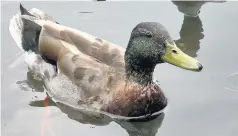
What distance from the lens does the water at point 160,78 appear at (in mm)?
7473

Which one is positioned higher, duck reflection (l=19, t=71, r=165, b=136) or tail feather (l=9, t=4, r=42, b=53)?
tail feather (l=9, t=4, r=42, b=53)

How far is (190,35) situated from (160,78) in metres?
1.39

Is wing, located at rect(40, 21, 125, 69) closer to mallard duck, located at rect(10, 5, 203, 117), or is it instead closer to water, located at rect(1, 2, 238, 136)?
mallard duck, located at rect(10, 5, 203, 117)

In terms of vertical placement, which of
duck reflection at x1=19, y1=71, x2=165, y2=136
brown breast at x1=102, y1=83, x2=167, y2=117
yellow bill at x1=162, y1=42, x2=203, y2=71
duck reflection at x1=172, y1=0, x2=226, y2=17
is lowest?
duck reflection at x1=19, y1=71, x2=165, y2=136

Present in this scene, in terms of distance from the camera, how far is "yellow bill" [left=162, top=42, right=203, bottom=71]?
6.91 metres

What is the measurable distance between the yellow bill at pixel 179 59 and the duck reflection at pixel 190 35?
182 centimetres

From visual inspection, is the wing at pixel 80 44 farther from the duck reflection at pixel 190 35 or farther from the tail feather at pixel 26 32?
the duck reflection at pixel 190 35

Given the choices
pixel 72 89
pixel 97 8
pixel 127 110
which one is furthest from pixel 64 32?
pixel 97 8

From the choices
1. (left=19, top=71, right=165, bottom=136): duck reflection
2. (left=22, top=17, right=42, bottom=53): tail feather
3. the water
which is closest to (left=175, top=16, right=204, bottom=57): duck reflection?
the water

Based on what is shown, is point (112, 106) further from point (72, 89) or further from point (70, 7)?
point (70, 7)

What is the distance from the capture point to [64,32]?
776 centimetres

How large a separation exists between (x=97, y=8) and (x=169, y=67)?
5.71 feet

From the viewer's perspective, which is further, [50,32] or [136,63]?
[50,32]

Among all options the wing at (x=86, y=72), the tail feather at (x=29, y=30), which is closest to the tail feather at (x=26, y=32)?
the tail feather at (x=29, y=30)
